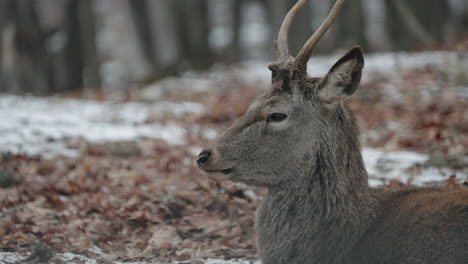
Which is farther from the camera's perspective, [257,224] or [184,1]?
[184,1]

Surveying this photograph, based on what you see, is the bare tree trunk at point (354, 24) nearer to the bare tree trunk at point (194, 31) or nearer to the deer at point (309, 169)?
the bare tree trunk at point (194, 31)

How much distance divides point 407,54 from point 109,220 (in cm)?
1246

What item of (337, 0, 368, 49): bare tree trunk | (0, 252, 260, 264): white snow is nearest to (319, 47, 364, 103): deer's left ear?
(0, 252, 260, 264): white snow

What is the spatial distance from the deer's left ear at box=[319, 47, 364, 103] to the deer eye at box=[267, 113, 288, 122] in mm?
318

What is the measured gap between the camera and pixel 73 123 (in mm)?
11750

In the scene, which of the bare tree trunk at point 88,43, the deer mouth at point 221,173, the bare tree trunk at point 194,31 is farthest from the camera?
the bare tree trunk at point 88,43

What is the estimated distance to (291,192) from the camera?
4.67 metres

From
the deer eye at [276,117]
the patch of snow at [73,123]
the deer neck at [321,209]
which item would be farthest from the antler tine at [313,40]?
the patch of snow at [73,123]

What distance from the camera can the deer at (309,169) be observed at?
4.46 meters

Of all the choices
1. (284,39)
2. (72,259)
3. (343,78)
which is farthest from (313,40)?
(72,259)

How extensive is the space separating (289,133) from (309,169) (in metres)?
0.31

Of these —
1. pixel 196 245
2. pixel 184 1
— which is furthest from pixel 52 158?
pixel 184 1

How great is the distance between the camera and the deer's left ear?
434 centimetres

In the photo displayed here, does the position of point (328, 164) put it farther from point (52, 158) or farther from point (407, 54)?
point (407, 54)
